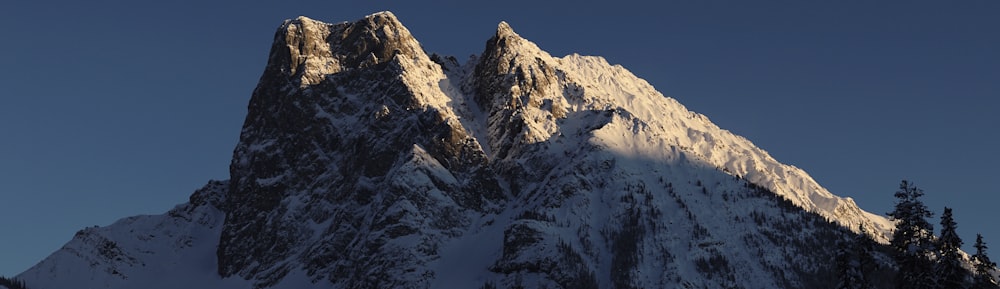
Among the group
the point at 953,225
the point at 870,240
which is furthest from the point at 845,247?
the point at 953,225

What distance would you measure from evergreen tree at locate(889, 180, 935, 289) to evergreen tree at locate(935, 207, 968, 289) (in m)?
0.85

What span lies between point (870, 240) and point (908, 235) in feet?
10.7

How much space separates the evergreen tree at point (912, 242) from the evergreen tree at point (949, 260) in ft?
2.80

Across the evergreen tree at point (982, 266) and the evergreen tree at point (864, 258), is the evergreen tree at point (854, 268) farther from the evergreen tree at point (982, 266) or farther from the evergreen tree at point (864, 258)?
the evergreen tree at point (982, 266)

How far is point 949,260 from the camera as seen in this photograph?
97938 mm

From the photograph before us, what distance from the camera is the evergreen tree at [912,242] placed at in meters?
99.6

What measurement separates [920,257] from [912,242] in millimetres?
2114

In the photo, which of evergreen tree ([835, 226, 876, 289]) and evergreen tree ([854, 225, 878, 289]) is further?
evergreen tree ([835, 226, 876, 289])

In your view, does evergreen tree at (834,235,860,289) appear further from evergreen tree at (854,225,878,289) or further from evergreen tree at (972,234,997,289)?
evergreen tree at (972,234,997,289)

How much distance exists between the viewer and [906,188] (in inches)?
4013

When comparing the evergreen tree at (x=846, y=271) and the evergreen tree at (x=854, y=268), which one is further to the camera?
the evergreen tree at (x=846, y=271)

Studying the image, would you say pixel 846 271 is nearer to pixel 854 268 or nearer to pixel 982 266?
pixel 854 268

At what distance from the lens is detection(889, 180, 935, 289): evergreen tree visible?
9962cm

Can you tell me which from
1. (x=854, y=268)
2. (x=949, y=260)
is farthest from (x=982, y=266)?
(x=854, y=268)
